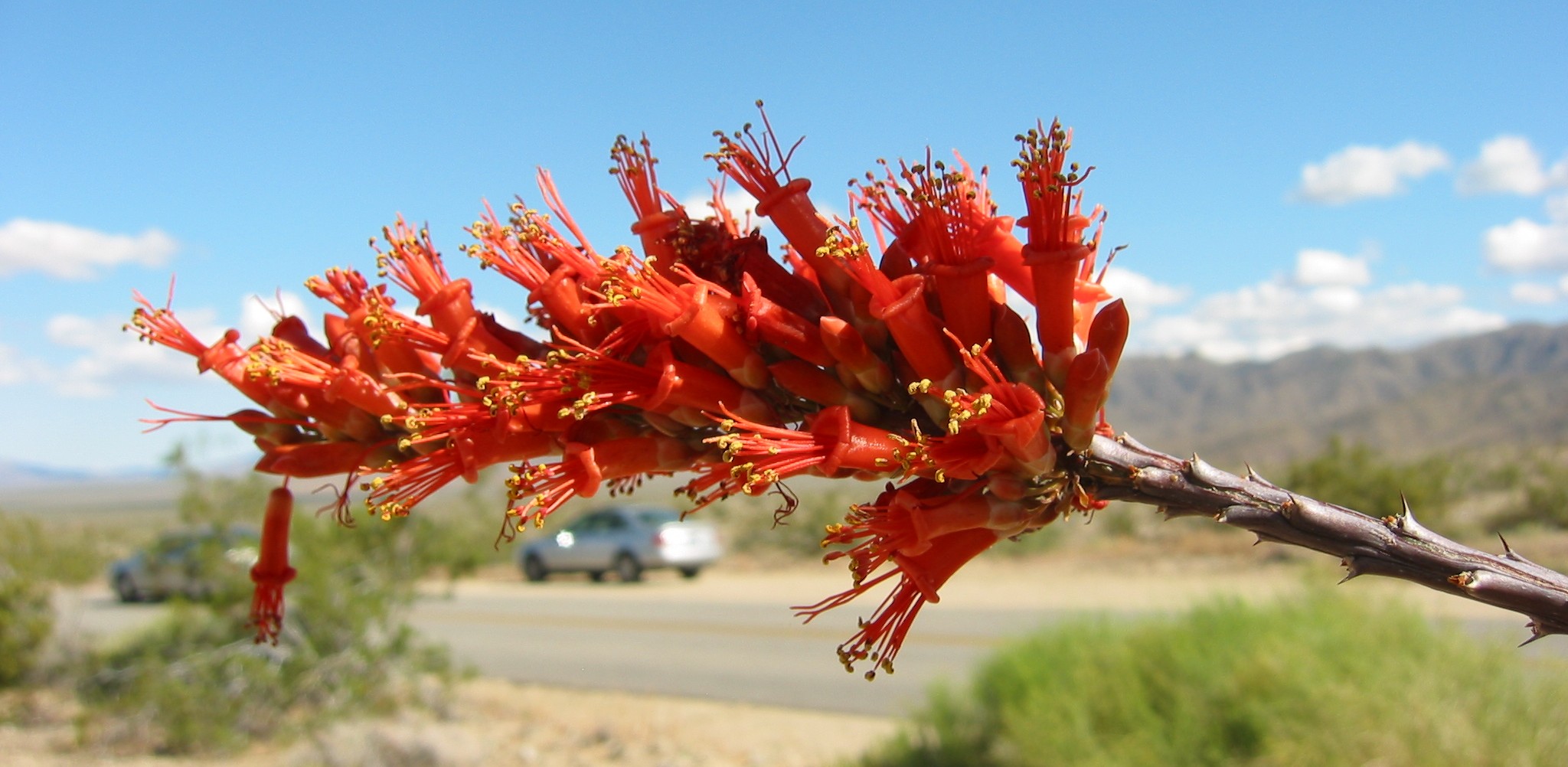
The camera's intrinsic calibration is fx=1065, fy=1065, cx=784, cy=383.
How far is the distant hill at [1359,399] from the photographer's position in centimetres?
10181

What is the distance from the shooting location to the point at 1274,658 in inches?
286

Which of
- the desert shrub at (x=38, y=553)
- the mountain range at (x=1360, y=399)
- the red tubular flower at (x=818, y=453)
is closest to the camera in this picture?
the red tubular flower at (x=818, y=453)

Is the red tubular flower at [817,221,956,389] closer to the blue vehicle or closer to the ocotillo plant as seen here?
the ocotillo plant

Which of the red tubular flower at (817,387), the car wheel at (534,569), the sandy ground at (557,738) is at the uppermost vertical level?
the red tubular flower at (817,387)

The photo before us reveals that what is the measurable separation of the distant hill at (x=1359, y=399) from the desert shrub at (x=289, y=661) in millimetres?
86763

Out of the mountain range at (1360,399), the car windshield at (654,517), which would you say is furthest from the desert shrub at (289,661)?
the mountain range at (1360,399)

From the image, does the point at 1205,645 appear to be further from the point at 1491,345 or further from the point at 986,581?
the point at 1491,345

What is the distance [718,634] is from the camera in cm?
1970

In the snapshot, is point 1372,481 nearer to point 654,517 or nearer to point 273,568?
point 654,517

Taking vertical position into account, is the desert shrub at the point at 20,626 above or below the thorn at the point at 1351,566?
below

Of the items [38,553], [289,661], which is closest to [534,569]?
[38,553]

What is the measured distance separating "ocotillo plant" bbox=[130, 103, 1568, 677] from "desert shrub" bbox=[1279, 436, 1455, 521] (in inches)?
1080

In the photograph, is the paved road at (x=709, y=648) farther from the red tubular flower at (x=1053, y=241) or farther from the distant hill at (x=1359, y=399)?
the distant hill at (x=1359, y=399)

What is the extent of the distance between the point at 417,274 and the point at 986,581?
24.5 metres
